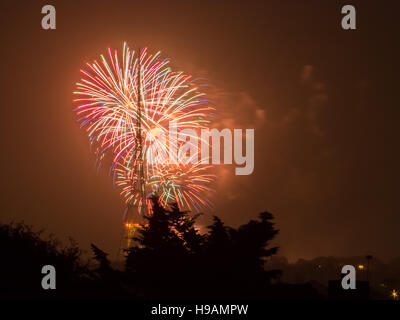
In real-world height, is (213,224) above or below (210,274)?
above

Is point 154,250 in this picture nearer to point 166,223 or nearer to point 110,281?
point 166,223

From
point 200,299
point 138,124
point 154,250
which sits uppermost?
point 138,124

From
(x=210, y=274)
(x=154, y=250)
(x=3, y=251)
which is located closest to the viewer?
(x=210, y=274)

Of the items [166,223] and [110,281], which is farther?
[166,223]

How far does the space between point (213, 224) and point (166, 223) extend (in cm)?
245

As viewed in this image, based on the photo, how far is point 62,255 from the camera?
3869 centimetres

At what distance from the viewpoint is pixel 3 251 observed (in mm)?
36969
